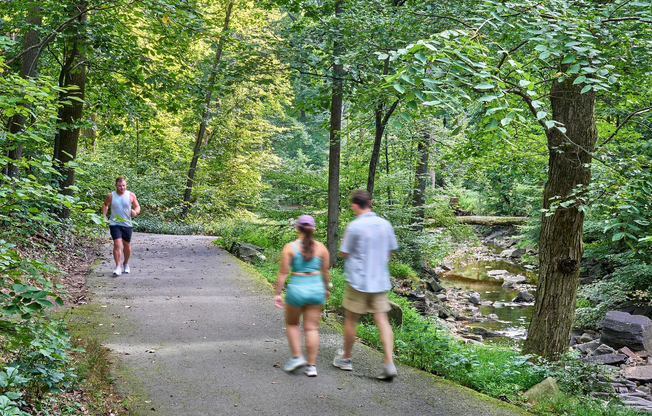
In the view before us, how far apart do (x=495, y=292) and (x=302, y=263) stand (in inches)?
577

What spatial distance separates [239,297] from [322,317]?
1.91 m

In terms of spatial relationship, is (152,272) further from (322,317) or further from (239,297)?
(322,317)

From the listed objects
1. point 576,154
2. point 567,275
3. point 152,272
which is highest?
point 576,154

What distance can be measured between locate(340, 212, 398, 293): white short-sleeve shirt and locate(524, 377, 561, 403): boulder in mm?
2284

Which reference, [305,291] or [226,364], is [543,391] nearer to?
[305,291]

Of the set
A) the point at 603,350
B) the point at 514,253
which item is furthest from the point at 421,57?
A: the point at 514,253

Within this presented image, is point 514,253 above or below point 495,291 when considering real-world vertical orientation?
above

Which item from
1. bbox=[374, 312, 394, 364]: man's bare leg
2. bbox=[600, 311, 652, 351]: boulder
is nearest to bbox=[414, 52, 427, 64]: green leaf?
bbox=[374, 312, 394, 364]: man's bare leg

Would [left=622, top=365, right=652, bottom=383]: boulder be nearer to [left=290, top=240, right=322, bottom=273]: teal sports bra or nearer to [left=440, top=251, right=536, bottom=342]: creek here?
[left=440, top=251, right=536, bottom=342]: creek

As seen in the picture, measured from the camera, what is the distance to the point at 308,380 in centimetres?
544

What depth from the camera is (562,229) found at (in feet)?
24.0

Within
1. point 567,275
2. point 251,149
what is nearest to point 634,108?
point 567,275

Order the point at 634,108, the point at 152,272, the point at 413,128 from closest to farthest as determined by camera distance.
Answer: the point at 634,108, the point at 152,272, the point at 413,128

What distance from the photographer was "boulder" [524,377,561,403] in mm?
5648
